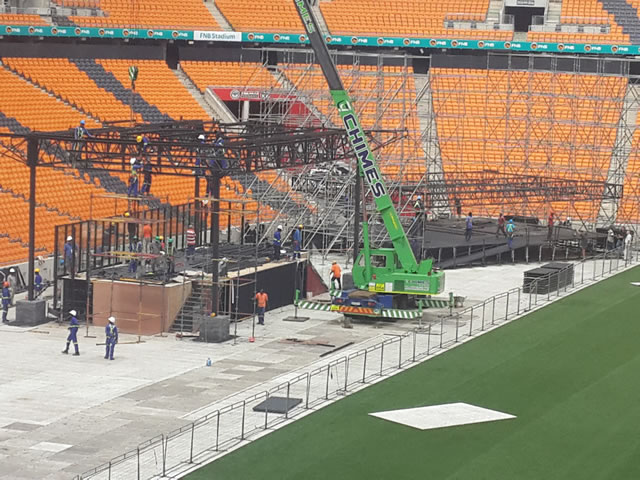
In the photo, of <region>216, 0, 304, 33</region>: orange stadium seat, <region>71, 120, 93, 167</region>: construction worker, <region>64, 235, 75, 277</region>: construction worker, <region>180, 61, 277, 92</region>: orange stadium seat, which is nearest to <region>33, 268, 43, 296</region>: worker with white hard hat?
<region>64, 235, 75, 277</region>: construction worker

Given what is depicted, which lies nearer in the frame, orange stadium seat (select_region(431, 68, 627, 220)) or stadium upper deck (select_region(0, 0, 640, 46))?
orange stadium seat (select_region(431, 68, 627, 220))

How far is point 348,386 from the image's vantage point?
3161 centimetres

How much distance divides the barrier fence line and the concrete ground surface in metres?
0.63

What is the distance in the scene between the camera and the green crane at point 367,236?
40688mm

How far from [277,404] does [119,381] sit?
515 cm

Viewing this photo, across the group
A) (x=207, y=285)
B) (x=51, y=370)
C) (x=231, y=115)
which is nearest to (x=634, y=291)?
(x=207, y=285)

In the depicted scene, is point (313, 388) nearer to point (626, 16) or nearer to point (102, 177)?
point (102, 177)

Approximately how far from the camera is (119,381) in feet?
105

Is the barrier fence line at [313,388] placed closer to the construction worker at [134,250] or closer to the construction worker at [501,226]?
the construction worker at [501,226]

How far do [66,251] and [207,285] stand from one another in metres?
5.45

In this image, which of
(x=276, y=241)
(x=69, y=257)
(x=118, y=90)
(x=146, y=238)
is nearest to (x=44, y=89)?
(x=118, y=90)

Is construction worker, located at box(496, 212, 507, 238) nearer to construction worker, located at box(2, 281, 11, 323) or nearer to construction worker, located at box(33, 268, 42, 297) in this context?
construction worker, located at box(33, 268, 42, 297)

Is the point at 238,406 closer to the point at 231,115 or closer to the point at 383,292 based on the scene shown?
the point at 383,292

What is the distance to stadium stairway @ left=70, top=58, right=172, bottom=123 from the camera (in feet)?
221
